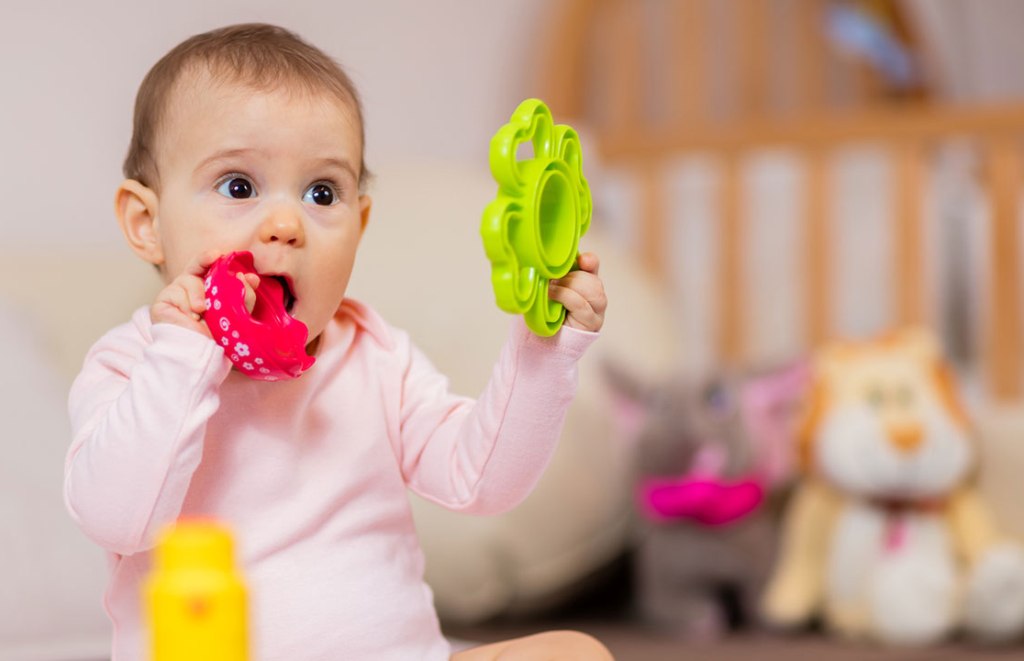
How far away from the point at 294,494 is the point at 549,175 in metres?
0.24

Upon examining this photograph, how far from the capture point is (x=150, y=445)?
67cm

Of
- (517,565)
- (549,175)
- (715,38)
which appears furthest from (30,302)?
(715,38)

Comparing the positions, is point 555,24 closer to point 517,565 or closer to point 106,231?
point 106,231

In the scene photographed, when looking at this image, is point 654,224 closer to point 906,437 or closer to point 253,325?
point 906,437

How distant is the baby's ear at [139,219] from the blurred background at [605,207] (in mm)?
66

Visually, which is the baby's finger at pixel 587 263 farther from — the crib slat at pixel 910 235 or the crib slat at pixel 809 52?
the crib slat at pixel 809 52

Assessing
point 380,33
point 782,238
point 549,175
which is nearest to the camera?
point 549,175

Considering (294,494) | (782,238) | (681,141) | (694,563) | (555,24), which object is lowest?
(694,563)

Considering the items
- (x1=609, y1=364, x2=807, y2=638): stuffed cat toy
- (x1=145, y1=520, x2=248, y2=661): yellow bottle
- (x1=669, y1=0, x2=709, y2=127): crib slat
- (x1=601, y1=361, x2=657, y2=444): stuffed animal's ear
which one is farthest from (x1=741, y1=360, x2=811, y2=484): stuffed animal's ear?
(x1=145, y1=520, x2=248, y2=661): yellow bottle

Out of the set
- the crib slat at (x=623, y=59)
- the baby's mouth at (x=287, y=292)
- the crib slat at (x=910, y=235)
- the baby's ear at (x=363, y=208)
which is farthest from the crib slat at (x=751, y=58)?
the baby's mouth at (x=287, y=292)

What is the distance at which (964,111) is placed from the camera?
2.00 meters

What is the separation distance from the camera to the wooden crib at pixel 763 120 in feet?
6.47

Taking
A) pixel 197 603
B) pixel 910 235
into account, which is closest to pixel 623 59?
pixel 910 235

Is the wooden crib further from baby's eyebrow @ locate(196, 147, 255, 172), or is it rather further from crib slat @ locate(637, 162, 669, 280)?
baby's eyebrow @ locate(196, 147, 255, 172)
